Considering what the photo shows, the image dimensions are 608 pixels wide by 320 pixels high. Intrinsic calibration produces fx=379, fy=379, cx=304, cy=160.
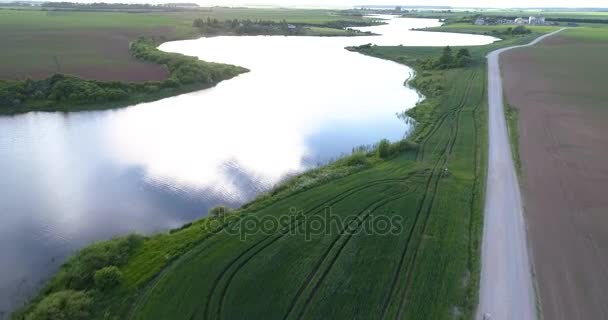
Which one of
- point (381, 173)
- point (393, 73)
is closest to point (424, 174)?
point (381, 173)

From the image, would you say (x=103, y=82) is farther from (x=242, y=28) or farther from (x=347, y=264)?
(x=242, y=28)

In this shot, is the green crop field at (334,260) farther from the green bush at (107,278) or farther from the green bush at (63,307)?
the green bush at (63,307)

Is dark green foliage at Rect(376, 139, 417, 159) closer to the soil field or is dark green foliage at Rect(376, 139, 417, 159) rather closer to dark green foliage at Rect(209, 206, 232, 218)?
the soil field

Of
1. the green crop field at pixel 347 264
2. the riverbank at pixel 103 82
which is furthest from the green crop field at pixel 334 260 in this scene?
the riverbank at pixel 103 82

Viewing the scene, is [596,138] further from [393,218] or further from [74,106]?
[74,106]

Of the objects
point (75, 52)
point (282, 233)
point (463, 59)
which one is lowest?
point (282, 233)

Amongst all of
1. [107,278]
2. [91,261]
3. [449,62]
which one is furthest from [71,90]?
[449,62]
